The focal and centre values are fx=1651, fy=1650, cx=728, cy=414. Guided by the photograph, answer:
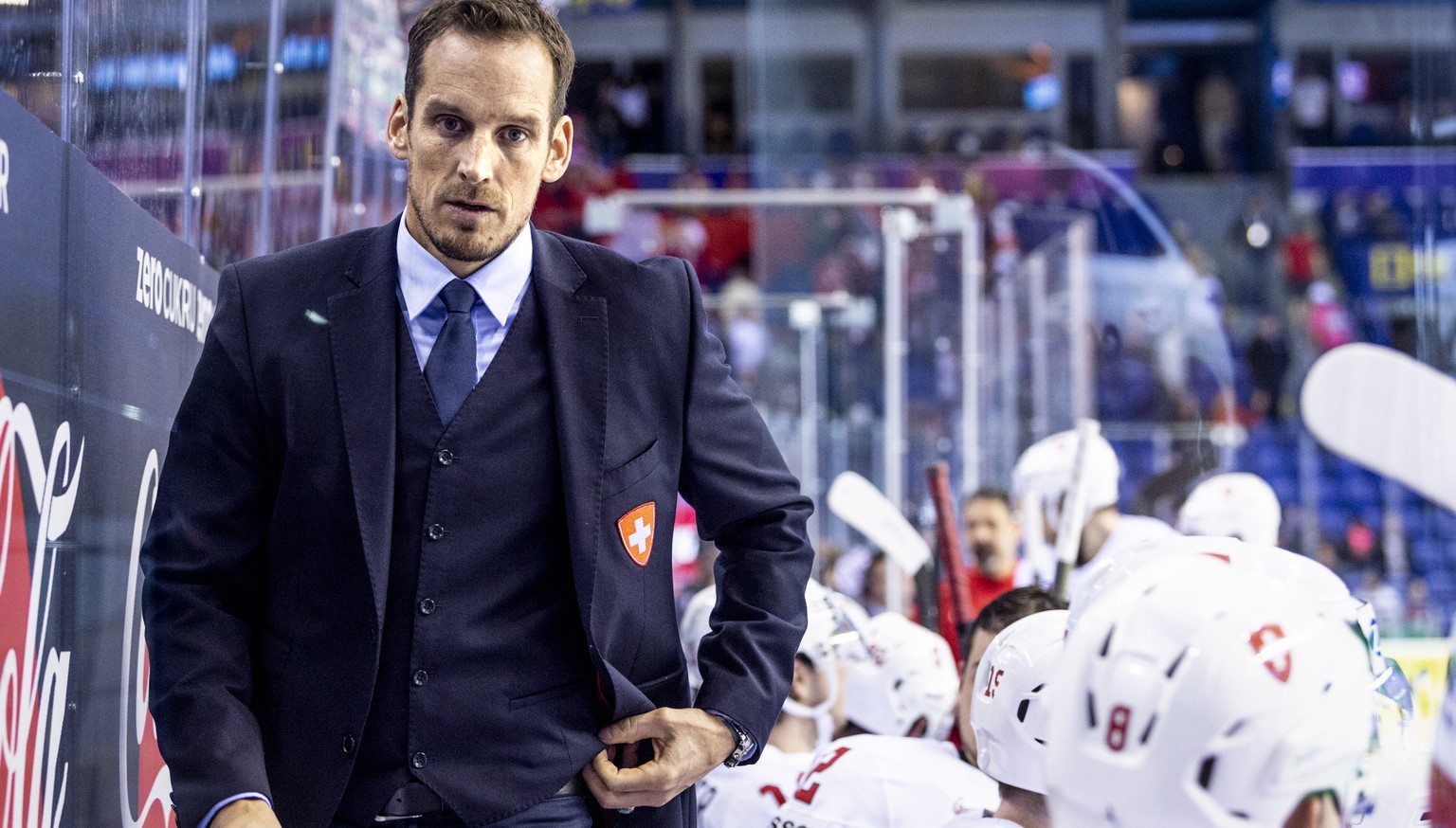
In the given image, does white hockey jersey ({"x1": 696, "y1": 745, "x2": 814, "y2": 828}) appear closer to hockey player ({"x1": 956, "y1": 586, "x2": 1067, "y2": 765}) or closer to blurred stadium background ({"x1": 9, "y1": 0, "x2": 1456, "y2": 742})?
hockey player ({"x1": 956, "y1": 586, "x2": 1067, "y2": 765})

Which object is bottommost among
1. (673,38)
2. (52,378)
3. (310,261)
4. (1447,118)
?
(52,378)

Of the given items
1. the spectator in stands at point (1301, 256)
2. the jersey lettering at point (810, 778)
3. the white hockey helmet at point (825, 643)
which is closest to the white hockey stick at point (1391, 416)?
the jersey lettering at point (810, 778)

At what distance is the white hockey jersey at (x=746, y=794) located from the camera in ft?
10.8

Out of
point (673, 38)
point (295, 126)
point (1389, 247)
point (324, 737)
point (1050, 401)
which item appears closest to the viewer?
point (324, 737)

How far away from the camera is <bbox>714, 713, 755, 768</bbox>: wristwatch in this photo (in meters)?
1.72

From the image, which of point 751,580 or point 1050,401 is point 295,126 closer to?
point 751,580

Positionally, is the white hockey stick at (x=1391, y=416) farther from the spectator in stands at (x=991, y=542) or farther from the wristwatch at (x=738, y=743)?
the spectator in stands at (x=991, y=542)

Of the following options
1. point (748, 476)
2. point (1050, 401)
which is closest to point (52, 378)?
point (748, 476)

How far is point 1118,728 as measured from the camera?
1.36 meters

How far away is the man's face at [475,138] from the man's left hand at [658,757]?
1.68 feet

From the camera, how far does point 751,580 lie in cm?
177

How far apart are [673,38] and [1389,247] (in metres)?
7.18

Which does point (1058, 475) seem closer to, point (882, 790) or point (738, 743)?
point (882, 790)

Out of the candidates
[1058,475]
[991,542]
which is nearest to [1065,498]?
[1058,475]
